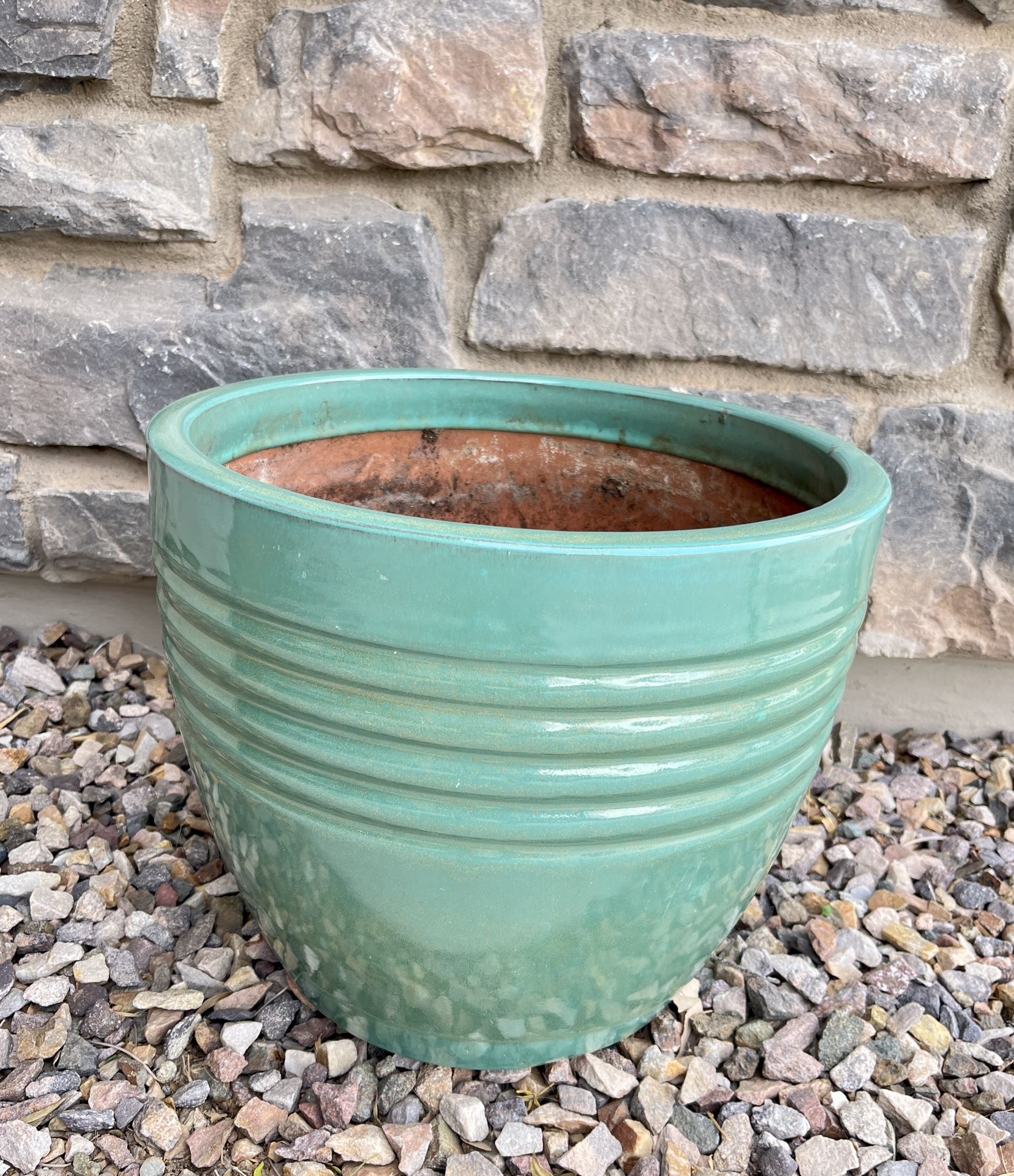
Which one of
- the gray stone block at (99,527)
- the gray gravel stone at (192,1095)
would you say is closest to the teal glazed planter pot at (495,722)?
the gray gravel stone at (192,1095)

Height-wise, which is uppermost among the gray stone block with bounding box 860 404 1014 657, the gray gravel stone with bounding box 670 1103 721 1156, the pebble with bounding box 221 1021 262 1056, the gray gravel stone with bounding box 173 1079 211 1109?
the gray stone block with bounding box 860 404 1014 657

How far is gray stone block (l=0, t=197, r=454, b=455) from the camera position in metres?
1.23

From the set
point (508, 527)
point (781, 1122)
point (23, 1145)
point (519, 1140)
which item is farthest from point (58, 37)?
point (781, 1122)

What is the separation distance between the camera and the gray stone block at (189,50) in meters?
1.16

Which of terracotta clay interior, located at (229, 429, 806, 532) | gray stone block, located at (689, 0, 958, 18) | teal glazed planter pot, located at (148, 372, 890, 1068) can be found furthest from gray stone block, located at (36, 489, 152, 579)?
gray stone block, located at (689, 0, 958, 18)

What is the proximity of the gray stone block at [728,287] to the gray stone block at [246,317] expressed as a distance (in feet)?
0.33

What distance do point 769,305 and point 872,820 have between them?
63 cm

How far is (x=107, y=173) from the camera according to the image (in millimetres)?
1218

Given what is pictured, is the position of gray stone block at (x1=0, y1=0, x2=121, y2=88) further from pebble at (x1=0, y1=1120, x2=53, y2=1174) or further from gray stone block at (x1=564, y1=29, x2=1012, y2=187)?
pebble at (x1=0, y1=1120, x2=53, y2=1174)

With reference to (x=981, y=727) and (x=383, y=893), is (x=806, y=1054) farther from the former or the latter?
(x=981, y=727)

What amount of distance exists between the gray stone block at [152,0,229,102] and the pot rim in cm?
45

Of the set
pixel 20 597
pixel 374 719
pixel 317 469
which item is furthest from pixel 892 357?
pixel 20 597

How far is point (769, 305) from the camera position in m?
1.23

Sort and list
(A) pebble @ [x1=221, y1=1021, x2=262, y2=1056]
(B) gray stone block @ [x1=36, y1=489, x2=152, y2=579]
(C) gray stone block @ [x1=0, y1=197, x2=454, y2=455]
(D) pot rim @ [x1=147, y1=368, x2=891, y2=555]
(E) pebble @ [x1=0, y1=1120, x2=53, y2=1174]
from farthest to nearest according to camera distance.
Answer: (B) gray stone block @ [x1=36, y1=489, x2=152, y2=579], (C) gray stone block @ [x1=0, y1=197, x2=454, y2=455], (A) pebble @ [x1=221, y1=1021, x2=262, y2=1056], (E) pebble @ [x1=0, y1=1120, x2=53, y2=1174], (D) pot rim @ [x1=147, y1=368, x2=891, y2=555]
